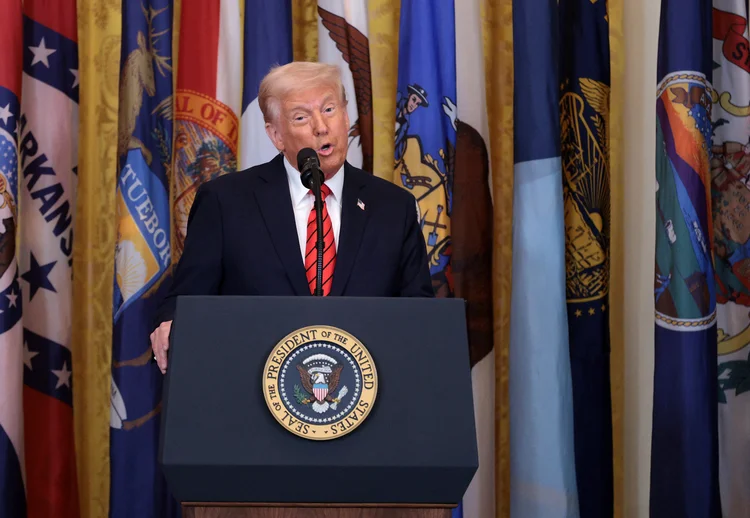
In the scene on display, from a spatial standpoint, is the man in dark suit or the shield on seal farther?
the man in dark suit

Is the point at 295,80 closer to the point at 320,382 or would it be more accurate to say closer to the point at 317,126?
the point at 317,126

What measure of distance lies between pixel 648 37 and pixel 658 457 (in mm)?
1459

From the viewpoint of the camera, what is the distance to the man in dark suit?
188cm

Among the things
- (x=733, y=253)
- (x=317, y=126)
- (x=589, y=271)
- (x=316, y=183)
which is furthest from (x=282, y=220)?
(x=733, y=253)

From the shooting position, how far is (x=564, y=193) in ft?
9.77

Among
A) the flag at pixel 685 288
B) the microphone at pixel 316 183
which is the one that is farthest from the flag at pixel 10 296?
the flag at pixel 685 288

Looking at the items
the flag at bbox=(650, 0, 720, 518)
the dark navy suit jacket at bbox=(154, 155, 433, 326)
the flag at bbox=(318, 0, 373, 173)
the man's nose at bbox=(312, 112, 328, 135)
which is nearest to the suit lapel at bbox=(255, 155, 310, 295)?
the dark navy suit jacket at bbox=(154, 155, 433, 326)

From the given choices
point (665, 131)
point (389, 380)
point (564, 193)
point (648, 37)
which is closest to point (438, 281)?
point (564, 193)

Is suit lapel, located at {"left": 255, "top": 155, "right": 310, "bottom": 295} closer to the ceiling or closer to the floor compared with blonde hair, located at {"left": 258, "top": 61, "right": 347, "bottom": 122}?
closer to the floor

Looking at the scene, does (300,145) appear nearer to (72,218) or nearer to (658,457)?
(72,218)

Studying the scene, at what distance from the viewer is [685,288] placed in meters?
2.77

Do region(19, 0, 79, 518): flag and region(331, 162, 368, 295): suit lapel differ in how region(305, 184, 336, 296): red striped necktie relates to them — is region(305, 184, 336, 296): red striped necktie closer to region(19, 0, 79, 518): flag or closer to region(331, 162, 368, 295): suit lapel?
region(331, 162, 368, 295): suit lapel

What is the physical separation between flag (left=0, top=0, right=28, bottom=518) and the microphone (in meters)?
1.32

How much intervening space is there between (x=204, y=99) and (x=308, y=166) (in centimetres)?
140
